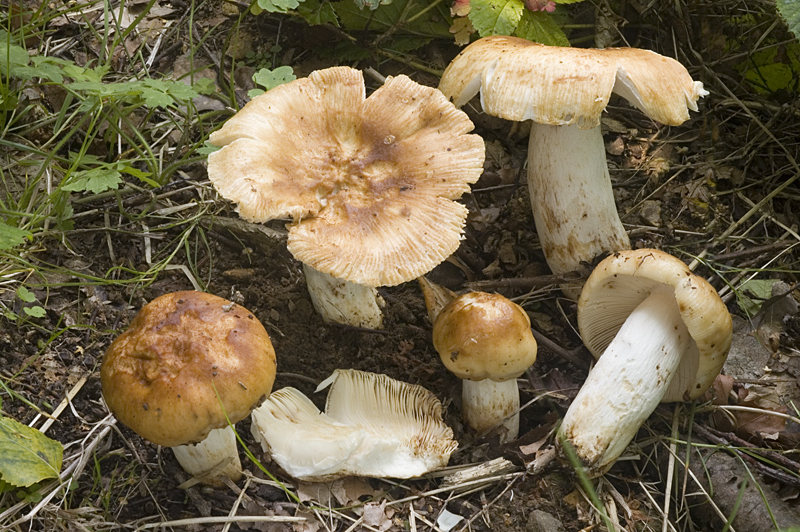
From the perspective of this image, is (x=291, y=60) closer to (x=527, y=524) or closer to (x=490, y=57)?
(x=490, y=57)

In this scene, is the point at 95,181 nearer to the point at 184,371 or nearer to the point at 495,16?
the point at 184,371

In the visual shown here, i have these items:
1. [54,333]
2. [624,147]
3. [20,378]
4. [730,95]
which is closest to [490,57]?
[624,147]

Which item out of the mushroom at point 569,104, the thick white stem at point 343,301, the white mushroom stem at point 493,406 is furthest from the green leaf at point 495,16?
the white mushroom stem at point 493,406

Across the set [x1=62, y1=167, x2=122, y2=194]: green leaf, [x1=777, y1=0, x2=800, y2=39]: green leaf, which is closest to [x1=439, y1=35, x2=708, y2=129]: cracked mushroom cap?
[x1=777, y1=0, x2=800, y2=39]: green leaf

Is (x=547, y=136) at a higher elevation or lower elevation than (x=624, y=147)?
higher

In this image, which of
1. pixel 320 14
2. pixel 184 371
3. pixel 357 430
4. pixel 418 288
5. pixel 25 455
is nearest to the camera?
pixel 184 371

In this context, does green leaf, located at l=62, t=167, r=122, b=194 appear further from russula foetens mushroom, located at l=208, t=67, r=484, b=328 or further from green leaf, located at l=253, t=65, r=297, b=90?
green leaf, located at l=253, t=65, r=297, b=90

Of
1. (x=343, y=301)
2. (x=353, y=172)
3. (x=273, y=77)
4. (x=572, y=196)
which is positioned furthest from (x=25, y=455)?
(x=572, y=196)
